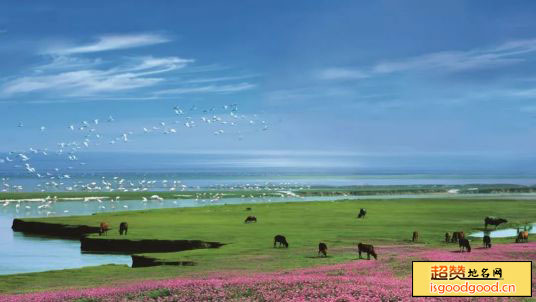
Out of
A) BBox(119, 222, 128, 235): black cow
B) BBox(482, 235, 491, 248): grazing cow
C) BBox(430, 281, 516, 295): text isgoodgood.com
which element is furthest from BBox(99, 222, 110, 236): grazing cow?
BBox(430, 281, 516, 295): text isgoodgood.com

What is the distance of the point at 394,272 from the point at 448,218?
6256 cm

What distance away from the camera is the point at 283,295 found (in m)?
25.8

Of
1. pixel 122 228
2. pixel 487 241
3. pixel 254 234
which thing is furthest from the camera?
pixel 122 228

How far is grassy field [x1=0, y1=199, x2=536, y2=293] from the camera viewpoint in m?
41.6

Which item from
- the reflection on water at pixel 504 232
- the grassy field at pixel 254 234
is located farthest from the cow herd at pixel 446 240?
the reflection on water at pixel 504 232

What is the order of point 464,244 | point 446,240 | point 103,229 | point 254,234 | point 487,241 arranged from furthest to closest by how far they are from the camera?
point 103,229, point 254,234, point 446,240, point 487,241, point 464,244

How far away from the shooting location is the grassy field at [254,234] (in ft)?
137

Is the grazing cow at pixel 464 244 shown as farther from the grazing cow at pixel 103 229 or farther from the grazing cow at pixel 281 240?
the grazing cow at pixel 103 229

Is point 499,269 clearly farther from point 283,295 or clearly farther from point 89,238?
point 89,238

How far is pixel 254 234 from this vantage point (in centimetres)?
6806

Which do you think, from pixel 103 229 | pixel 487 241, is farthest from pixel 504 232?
pixel 103 229

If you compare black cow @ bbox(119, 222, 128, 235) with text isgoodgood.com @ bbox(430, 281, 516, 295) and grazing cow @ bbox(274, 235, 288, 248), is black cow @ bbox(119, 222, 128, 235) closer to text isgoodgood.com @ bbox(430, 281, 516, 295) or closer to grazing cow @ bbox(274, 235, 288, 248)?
grazing cow @ bbox(274, 235, 288, 248)

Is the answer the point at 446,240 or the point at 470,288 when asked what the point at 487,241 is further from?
the point at 470,288

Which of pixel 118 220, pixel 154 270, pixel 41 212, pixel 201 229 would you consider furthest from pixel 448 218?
pixel 41 212
